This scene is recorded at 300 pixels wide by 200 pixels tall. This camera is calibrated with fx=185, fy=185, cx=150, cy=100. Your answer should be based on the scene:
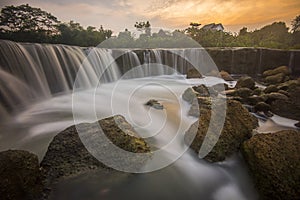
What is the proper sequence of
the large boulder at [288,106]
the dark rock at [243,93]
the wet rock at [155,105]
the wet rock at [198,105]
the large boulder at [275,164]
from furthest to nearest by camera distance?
the dark rock at [243,93], the wet rock at [155,105], the large boulder at [288,106], the wet rock at [198,105], the large boulder at [275,164]

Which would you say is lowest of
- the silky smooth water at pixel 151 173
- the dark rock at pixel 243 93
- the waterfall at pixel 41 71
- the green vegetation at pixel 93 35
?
the silky smooth water at pixel 151 173

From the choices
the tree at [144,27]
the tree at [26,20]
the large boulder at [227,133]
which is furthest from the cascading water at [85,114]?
the tree at [144,27]

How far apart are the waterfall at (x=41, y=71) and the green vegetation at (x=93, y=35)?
33.5 feet

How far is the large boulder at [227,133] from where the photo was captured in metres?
3.05

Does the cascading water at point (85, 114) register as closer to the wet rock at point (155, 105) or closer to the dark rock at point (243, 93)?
the wet rock at point (155, 105)

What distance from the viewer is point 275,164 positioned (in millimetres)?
2354

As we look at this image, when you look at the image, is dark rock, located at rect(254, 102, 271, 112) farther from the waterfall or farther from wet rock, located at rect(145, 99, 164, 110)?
the waterfall

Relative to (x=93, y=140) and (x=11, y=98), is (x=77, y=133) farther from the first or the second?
(x=11, y=98)

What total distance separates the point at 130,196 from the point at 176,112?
3.31 m

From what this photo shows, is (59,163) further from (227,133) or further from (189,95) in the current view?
(189,95)

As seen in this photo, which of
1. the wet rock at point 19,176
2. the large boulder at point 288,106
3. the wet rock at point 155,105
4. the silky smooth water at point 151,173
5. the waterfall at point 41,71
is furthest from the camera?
the wet rock at point 155,105

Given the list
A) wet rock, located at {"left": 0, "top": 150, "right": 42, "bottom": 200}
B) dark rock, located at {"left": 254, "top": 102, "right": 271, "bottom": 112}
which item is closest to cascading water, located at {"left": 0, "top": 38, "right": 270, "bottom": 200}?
wet rock, located at {"left": 0, "top": 150, "right": 42, "bottom": 200}

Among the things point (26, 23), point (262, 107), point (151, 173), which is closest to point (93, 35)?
point (26, 23)

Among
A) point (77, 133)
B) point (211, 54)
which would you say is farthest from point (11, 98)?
point (211, 54)
